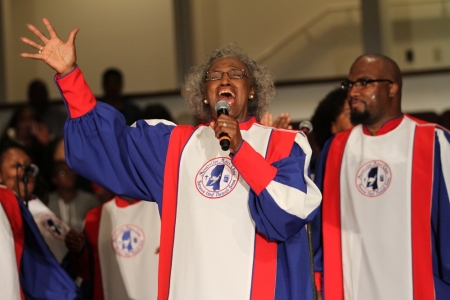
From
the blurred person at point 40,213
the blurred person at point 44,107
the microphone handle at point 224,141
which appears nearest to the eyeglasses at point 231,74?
the microphone handle at point 224,141

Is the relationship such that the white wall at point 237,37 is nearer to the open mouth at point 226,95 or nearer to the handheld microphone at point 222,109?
the open mouth at point 226,95

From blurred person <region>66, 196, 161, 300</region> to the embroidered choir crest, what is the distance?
1472 millimetres

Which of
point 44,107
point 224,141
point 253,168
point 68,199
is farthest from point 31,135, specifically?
point 224,141

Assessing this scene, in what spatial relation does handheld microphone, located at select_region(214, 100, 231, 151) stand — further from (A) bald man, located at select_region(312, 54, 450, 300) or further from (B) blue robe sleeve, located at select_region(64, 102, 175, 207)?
(A) bald man, located at select_region(312, 54, 450, 300)

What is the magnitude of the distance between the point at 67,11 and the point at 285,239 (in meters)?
6.65

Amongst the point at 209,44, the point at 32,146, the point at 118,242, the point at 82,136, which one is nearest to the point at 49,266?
the point at 118,242

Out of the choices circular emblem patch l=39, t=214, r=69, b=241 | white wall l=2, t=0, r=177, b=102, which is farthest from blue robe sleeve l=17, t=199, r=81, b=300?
white wall l=2, t=0, r=177, b=102

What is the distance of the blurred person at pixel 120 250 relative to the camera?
5.34 m

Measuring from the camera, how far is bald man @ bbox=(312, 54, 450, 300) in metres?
4.51

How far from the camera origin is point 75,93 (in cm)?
349

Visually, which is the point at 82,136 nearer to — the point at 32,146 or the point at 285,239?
the point at 285,239

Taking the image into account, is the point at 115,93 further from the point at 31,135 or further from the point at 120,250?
the point at 120,250

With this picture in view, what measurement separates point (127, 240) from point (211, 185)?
1980 mm

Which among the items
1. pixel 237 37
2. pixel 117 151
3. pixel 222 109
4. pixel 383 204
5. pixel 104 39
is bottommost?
pixel 383 204
